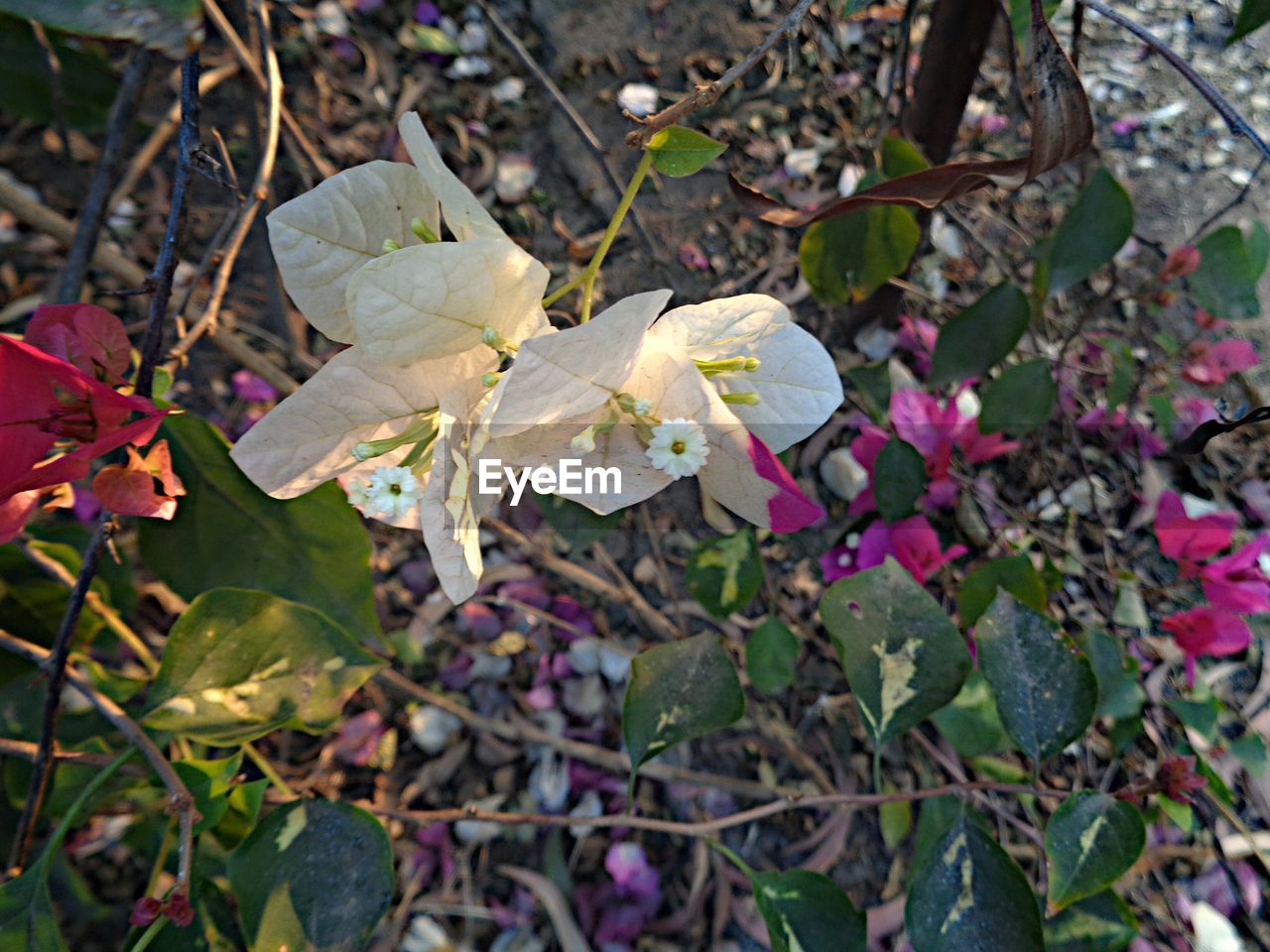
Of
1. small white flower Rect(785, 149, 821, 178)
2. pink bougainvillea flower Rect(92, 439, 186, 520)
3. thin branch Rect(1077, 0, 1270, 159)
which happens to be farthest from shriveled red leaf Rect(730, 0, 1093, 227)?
small white flower Rect(785, 149, 821, 178)

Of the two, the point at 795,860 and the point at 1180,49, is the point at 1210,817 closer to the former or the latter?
the point at 795,860

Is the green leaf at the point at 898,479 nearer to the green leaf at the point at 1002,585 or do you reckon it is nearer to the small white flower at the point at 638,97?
the green leaf at the point at 1002,585

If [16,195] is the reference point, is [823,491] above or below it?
below

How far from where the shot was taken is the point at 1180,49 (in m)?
1.43

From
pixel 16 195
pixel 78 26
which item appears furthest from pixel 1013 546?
pixel 16 195

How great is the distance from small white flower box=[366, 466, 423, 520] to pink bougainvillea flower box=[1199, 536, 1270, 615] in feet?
2.48

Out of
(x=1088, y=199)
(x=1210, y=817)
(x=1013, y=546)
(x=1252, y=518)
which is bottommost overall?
(x=1210, y=817)

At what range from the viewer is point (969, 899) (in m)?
0.53

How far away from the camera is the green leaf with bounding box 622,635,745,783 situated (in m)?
0.59

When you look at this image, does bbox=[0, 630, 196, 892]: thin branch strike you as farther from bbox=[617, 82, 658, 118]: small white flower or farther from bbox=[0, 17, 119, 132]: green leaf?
bbox=[617, 82, 658, 118]: small white flower

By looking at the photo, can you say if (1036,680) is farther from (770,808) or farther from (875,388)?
(875,388)

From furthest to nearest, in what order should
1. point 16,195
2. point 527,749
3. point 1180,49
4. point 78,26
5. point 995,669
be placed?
point 1180,49
point 527,749
point 16,195
point 995,669
point 78,26

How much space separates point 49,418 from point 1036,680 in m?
0.61

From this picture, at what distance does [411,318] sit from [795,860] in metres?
0.80
